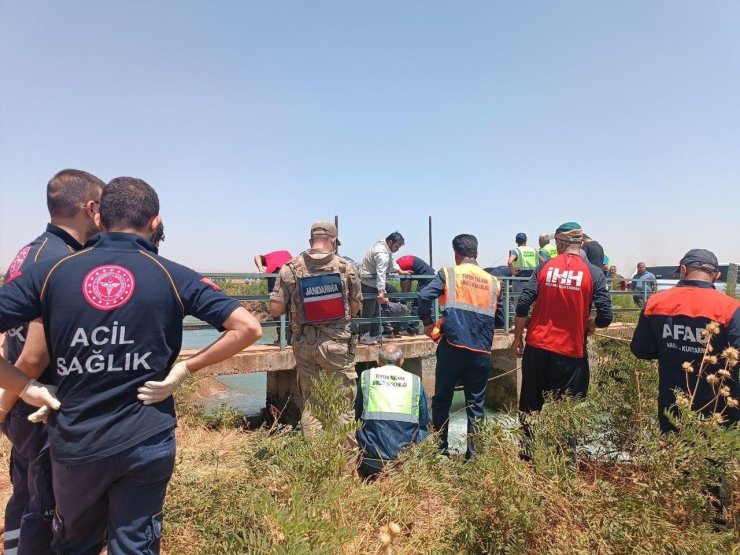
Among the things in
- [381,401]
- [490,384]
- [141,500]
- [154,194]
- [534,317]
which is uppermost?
[154,194]

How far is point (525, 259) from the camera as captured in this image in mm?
8484

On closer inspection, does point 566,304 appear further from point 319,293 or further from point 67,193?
point 67,193

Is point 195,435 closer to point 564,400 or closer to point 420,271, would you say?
point 564,400

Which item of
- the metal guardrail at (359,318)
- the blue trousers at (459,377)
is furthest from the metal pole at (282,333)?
the blue trousers at (459,377)

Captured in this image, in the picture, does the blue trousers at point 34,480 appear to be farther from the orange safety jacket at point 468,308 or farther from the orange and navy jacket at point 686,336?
the orange and navy jacket at point 686,336

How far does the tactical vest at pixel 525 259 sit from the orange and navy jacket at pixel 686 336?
5.29 meters

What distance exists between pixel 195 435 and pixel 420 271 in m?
4.13

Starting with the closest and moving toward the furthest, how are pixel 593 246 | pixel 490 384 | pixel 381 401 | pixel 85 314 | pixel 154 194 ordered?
pixel 85 314 → pixel 154 194 → pixel 381 401 → pixel 593 246 → pixel 490 384

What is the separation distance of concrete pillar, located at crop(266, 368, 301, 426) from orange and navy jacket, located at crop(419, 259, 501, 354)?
3.30 m

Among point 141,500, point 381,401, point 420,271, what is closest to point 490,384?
point 420,271

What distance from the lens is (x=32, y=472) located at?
1.99m

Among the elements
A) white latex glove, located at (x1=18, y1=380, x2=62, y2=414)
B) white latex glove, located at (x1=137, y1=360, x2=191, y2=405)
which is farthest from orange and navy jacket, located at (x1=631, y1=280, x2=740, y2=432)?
white latex glove, located at (x1=18, y1=380, x2=62, y2=414)

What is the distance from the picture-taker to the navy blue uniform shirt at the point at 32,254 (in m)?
2.12

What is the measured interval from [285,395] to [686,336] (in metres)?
5.38
